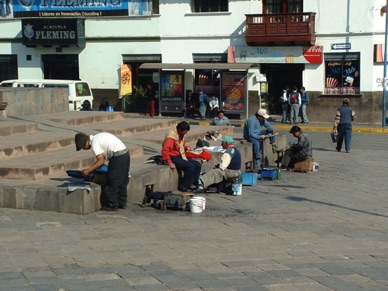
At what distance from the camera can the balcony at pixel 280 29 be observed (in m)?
34.7

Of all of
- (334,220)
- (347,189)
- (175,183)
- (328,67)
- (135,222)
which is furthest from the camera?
(328,67)

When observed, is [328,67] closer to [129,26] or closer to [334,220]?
[129,26]

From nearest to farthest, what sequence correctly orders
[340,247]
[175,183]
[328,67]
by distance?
[340,247] → [175,183] → [328,67]

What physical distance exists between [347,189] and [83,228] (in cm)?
720

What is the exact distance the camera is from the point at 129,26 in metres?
38.8

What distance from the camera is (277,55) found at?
3578 cm

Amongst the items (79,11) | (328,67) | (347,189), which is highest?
(79,11)

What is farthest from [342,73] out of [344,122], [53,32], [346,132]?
[53,32]

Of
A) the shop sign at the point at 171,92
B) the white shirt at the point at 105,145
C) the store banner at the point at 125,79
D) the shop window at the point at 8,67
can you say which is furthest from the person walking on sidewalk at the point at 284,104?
the white shirt at the point at 105,145

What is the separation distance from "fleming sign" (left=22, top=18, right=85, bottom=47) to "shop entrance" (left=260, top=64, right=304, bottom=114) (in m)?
9.30

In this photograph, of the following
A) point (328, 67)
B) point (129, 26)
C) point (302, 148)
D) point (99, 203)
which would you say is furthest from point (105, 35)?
point (99, 203)

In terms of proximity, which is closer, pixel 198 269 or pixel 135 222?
pixel 198 269

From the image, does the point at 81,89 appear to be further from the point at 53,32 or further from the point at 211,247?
the point at 211,247

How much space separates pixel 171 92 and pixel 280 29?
6.02 metres
